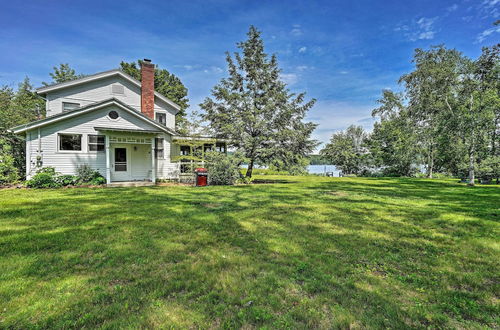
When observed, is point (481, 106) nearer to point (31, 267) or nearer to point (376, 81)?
point (376, 81)

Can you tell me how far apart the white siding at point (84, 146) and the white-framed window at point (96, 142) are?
214 millimetres

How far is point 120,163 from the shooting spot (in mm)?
14750

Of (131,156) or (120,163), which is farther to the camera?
(131,156)

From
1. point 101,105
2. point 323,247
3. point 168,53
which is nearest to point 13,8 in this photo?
point 101,105

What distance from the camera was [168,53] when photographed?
18047mm

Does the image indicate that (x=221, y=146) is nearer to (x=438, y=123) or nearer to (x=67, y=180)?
(x=67, y=180)

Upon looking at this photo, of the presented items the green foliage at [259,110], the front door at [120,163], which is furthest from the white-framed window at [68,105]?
the green foliage at [259,110]

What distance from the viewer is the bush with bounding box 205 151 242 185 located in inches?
548

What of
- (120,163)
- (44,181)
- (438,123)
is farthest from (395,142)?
(44,181)

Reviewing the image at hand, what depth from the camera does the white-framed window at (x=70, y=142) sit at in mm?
13352

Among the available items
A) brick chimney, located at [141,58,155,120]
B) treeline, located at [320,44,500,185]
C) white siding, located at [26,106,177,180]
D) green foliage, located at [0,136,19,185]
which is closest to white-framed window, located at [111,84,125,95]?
brick chimney, located at [141,58,155,120]

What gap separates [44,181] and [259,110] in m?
14.4

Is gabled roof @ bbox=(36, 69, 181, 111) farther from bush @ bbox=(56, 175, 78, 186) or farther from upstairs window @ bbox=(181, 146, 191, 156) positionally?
bush @ bbox=(56, 175, 78, 186)

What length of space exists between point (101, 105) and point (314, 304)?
16303mm
